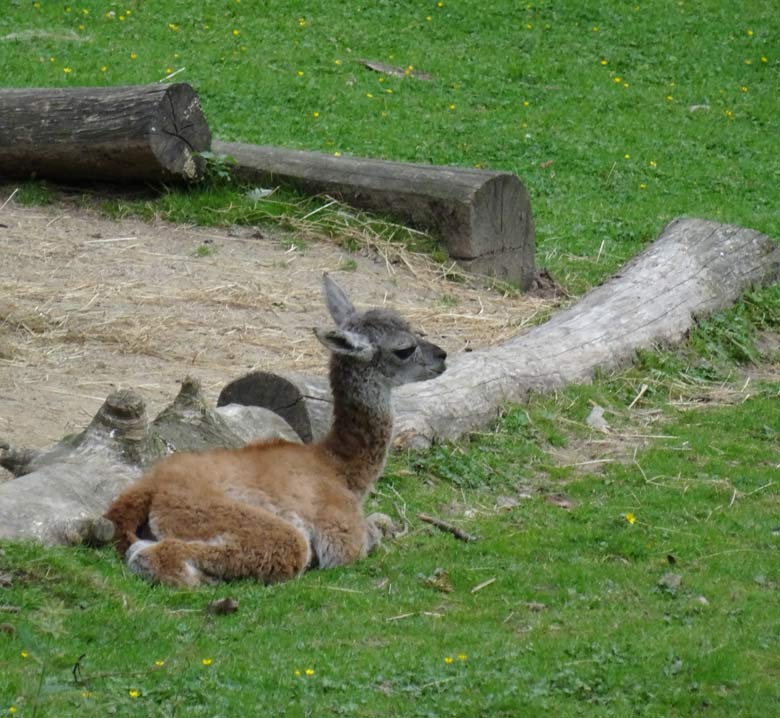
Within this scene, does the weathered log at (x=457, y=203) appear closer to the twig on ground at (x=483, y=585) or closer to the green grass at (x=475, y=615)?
the green grass at (x=475, y=615)

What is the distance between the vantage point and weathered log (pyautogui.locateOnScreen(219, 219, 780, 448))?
28.2 ft

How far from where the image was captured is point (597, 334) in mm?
10508

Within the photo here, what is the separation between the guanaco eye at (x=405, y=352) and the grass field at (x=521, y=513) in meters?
0.92

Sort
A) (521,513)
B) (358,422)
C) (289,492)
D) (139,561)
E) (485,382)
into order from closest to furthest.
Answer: (139,561), (289,492), (358,422), (521,513), (485,382)

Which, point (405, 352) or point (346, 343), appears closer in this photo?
point (346, 343)

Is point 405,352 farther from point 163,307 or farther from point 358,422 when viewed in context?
point 163,307

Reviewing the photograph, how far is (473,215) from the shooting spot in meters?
12.3

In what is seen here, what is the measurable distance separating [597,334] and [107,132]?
4937 millimetres

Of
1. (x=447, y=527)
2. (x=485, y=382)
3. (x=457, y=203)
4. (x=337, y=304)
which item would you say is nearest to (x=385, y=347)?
(x=337, y=304)

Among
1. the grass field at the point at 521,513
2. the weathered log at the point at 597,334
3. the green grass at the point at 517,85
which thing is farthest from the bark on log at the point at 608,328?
the green grass at the point at 517,85

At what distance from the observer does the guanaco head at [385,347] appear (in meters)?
6.91

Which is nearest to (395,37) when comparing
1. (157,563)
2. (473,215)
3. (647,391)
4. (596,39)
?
(596,39)

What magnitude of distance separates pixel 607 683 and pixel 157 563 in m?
1.94

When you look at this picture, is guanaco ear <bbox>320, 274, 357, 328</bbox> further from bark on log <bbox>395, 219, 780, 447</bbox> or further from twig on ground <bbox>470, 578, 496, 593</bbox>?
twig on ground <bbox>470, 578, 496, 593</bbox>
